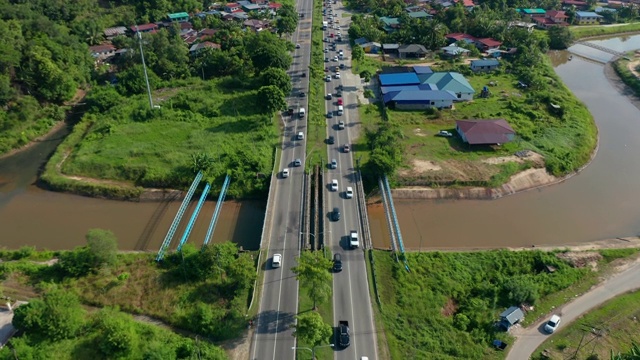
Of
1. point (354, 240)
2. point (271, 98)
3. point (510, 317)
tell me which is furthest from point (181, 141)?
point (510, 317)

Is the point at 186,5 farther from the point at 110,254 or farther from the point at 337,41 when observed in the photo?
the point at 110,254

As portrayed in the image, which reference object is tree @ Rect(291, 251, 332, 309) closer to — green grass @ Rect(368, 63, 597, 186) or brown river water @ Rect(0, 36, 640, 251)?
brown river water @ Rect(0, 36, 640, 251)

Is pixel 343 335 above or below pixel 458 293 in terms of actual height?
above

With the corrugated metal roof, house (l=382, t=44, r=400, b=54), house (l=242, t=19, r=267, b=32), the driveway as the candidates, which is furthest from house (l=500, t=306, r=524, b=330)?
house (l=242, t=19, r=267, b=32)

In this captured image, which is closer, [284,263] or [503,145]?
[284,263]

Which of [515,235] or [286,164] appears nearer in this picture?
[515,235]

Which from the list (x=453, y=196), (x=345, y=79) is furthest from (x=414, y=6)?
(x=453, y=196)

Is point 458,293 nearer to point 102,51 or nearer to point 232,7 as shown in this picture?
point 102,51
